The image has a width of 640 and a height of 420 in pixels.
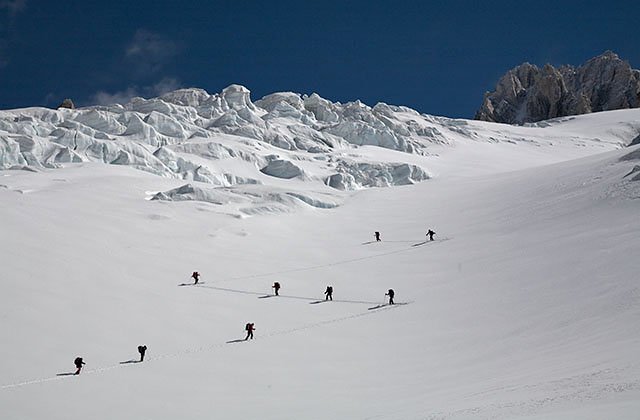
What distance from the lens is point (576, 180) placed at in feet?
144

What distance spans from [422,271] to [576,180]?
1943cm

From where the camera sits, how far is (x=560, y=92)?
171 m

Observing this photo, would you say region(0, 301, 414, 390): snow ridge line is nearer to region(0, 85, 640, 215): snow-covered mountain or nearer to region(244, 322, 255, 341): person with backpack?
region(244, 322, 255, 341): person with backpack

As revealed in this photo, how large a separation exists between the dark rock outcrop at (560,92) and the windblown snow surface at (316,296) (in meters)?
121

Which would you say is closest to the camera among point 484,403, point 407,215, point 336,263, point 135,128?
point 484,403

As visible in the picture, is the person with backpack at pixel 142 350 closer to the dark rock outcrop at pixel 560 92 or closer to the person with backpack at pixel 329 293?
the person with backpack at pixel 329 293

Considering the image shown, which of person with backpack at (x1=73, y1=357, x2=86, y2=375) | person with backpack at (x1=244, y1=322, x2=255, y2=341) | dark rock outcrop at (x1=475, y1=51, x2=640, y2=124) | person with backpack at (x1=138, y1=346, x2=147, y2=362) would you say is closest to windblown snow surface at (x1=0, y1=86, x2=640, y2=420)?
person with backpack at (x1=73, y1=357, x2=86, y2=375)

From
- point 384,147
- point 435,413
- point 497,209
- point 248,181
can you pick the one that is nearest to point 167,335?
point 435,413

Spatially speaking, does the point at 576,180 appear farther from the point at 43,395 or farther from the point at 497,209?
the point at 43,395

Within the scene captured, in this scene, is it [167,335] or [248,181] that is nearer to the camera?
[167,335]

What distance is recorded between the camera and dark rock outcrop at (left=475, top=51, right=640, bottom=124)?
16875 centimetres

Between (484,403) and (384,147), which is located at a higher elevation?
(384,147)

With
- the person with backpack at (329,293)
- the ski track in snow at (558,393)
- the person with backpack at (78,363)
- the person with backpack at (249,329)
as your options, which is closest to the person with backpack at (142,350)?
the person with backpack at (78,363)

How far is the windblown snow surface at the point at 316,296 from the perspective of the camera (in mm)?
14539
